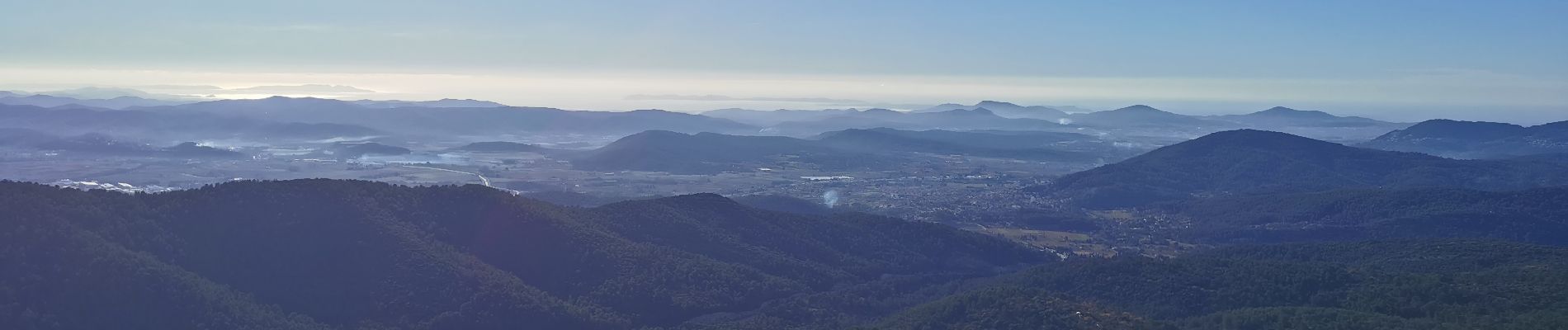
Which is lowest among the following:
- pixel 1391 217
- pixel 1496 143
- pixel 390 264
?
pixel 1391 217

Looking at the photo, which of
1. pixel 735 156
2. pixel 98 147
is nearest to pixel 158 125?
pixel 98 147

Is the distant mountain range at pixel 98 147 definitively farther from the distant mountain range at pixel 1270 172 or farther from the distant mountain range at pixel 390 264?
the distant mountain range at pixel 1270 172

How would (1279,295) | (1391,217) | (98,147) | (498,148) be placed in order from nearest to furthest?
(1279,295) < (1391,217) < (98,147) < (498,148)

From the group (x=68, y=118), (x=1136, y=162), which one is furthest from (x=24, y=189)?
(x=68, y=118)

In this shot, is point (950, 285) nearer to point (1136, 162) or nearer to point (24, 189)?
point (24, 189)

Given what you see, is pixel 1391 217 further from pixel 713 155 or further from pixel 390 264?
pixel 713 155

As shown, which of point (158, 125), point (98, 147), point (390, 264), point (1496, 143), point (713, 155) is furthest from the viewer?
point (1496, 143)

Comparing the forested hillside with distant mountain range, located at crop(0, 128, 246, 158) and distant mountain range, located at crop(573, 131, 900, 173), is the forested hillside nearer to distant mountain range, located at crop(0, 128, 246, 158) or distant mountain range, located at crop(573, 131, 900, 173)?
distant mountain range, located at crop(573, 131, 900, 173)

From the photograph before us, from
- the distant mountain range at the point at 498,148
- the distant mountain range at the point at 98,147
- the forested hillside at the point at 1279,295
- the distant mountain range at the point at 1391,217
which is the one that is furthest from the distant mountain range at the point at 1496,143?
the distant mountain range at the point at 98,147

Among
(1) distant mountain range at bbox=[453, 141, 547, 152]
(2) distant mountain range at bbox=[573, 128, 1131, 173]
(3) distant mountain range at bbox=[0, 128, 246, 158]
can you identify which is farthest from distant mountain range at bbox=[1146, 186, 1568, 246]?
(3) distant mountain range at bbox=[0, 128, 246, 158]
